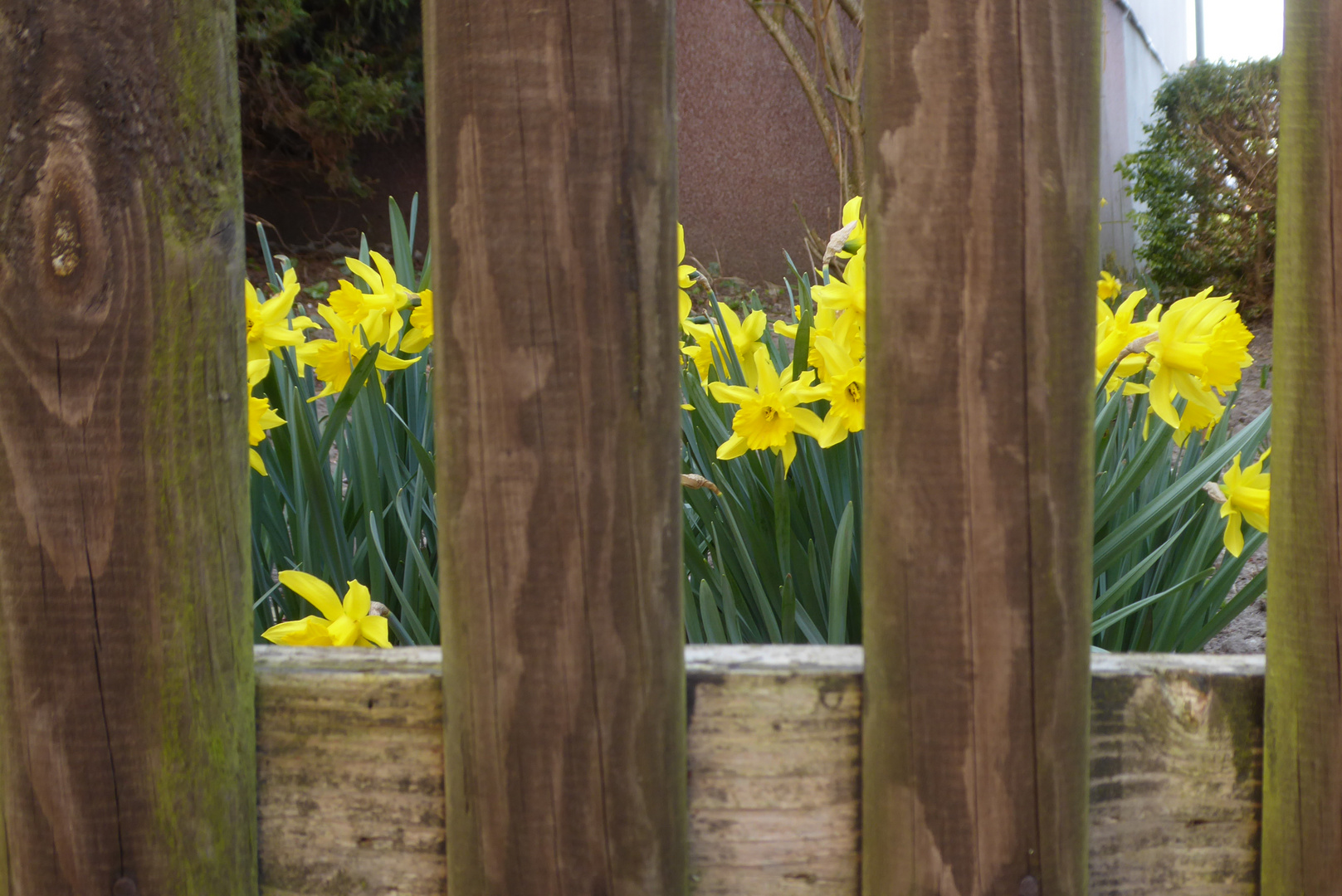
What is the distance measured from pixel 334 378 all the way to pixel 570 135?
1115 mm

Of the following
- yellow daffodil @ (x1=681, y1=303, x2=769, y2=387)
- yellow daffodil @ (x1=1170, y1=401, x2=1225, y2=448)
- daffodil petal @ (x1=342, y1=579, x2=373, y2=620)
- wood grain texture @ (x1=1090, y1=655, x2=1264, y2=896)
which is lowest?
wood grain texture @ (x1=1090, y1=655, x2=1264, y2=896)

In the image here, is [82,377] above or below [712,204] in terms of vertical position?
below

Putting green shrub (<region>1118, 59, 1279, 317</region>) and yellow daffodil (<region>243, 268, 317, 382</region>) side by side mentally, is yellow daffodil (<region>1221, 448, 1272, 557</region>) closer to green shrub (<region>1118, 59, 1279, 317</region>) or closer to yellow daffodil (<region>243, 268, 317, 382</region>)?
yellow daffodil (<region>243, 268, 317, 382</region>)

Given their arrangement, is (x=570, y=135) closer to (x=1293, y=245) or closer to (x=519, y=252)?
(x=519, y=252)

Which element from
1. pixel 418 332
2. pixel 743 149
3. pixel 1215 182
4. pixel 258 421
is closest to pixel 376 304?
pixel 418 332

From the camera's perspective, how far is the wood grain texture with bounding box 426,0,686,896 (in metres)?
0.74

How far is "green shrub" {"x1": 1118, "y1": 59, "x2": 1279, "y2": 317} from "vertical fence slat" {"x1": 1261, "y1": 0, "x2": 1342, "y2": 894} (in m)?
5.62

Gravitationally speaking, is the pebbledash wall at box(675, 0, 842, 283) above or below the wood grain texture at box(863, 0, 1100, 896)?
above

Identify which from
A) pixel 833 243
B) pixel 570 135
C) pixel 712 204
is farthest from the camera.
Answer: pixel 712 204

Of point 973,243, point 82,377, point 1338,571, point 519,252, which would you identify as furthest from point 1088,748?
point 82,377

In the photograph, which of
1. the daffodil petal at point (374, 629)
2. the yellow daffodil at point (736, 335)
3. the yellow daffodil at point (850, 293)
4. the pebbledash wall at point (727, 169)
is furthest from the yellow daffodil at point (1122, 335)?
the pebbledash wall at point (727, 169)

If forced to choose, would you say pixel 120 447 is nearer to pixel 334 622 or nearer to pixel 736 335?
pixel 334 622

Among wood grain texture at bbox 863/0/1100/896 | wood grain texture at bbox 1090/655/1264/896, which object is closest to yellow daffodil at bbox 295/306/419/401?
wood grain texture at bbox 863/0/1100/896

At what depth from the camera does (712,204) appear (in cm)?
741
